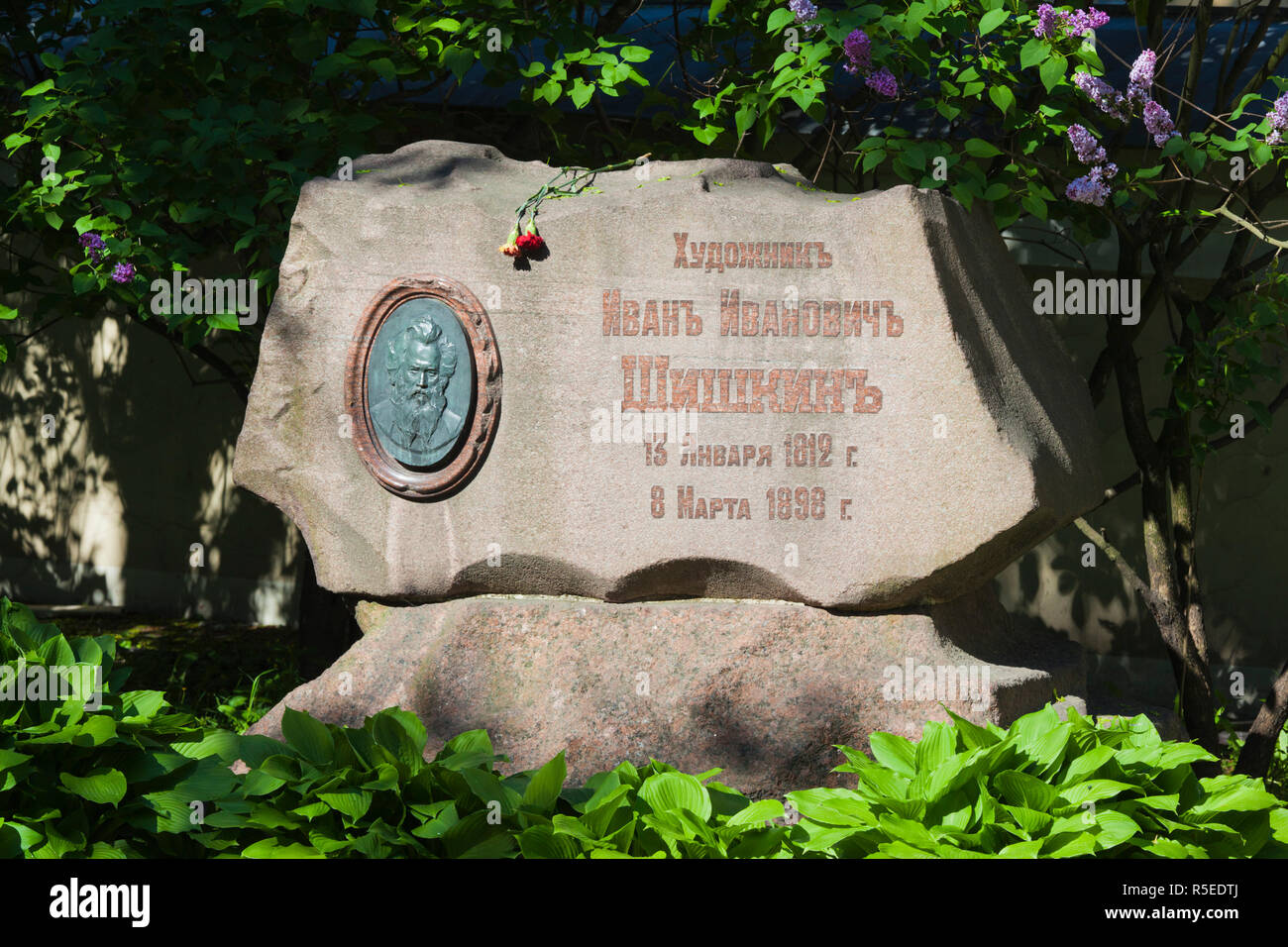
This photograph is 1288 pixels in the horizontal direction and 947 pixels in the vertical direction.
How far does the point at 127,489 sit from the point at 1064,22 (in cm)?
657

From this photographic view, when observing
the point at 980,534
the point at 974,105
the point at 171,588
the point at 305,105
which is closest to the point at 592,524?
the point at 980,534

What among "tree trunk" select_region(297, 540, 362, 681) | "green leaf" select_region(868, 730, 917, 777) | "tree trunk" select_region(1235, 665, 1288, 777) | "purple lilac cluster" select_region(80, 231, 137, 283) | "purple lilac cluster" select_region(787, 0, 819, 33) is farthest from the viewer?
"tree trunk" select_region(297, 540, 362, 681)

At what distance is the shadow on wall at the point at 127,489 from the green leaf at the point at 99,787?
514 cm

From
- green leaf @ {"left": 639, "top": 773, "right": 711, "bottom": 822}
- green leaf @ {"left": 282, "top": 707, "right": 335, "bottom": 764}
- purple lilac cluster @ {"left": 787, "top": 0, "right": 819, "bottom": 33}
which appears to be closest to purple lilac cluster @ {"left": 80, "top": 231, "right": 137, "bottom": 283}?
green leaf @ {"left": 282, "top": 707, "right": 335, "bottom": 764}

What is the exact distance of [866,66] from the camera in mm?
4473

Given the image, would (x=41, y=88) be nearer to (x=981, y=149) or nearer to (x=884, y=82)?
(x=884, y=82)

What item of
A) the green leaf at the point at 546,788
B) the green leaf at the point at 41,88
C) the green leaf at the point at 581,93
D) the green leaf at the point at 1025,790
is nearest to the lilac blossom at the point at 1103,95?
the green leaf at the point at 581,93

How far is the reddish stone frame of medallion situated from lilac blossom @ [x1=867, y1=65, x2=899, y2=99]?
4.99 feet

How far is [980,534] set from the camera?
3.93 m

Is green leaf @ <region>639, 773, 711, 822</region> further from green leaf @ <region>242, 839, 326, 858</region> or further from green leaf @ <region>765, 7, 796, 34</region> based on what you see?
green leaf @ <region>765, 7, 796, 34</region>

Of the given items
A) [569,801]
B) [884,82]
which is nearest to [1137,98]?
[884,82]

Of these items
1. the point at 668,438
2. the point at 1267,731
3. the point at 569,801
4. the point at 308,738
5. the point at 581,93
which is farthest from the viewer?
the point at 1267,731

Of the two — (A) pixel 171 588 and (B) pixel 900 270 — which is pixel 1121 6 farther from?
(A) pixel 171 588

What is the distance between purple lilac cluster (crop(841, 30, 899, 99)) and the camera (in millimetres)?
4379
